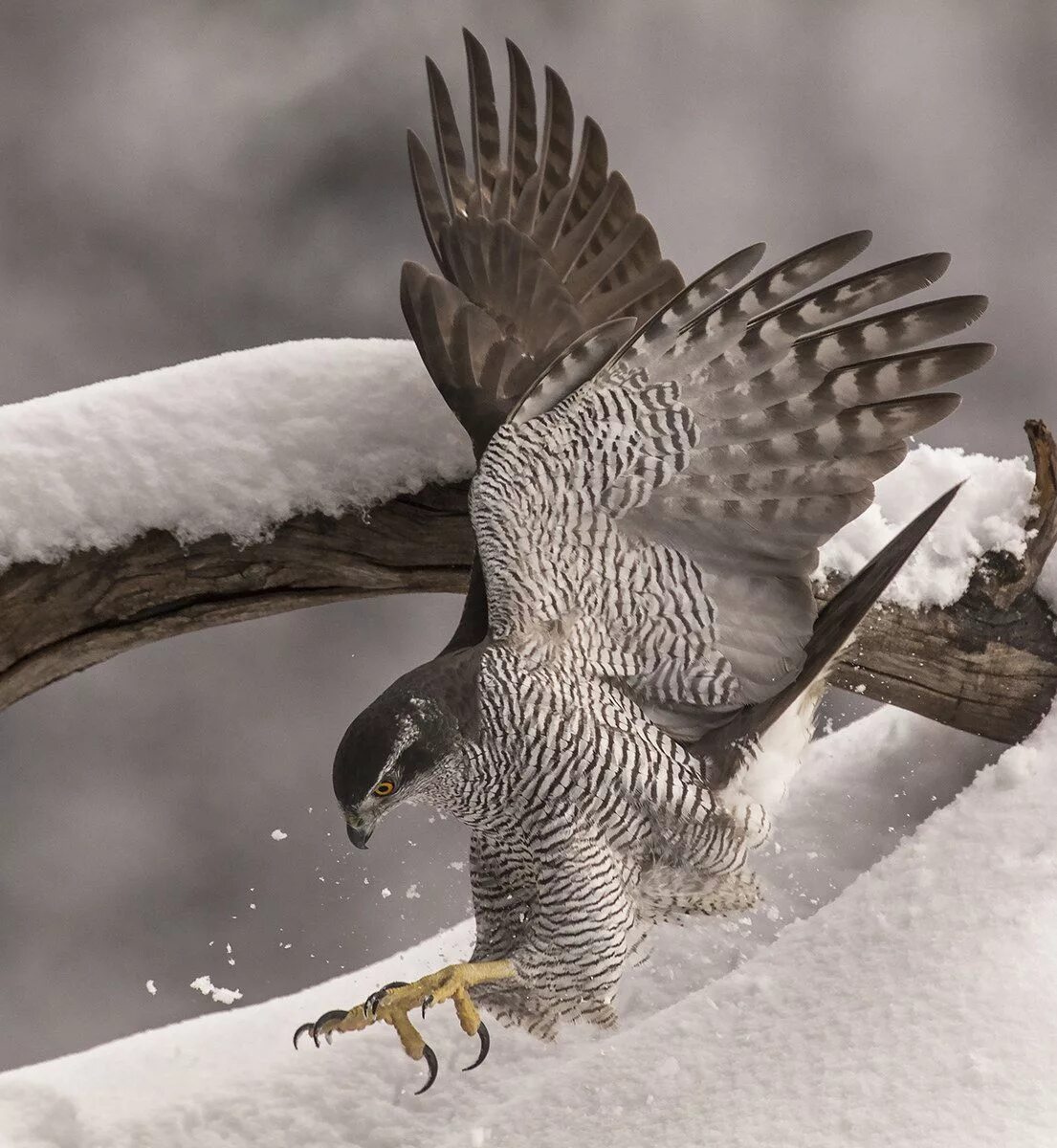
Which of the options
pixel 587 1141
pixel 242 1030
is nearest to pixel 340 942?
pixel 242 1030

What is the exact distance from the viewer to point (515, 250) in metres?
1.26

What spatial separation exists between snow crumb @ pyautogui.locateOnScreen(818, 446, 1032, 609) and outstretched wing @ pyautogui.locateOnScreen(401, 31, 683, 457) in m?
0.35

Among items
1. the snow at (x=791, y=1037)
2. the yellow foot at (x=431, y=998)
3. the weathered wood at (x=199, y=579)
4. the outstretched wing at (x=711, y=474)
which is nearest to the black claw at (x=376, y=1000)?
the yellow foot at (x=431, y=998)

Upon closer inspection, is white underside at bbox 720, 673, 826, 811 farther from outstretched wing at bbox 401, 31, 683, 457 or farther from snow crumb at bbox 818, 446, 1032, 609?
outstretched wing at bbox 401, 31, 683, 457

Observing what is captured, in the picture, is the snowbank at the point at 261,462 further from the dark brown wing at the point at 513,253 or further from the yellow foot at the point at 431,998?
the yellow foot at the point at 431,998

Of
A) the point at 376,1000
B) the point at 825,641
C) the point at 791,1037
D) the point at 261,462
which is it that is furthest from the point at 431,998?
the point at 261,462

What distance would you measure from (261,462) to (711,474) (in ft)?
1.81

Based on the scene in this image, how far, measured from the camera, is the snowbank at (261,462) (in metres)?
1.34

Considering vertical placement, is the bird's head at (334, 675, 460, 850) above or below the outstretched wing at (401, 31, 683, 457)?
below

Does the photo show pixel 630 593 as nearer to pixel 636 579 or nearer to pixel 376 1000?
pixel 636 579

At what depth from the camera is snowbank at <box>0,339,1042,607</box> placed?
1.34 metres

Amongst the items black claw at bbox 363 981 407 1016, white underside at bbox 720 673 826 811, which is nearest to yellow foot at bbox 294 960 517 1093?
black claw at bbox 363 981 407 1016

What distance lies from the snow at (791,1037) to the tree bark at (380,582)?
3.3 inches

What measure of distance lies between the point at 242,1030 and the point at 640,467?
3.18 feet
